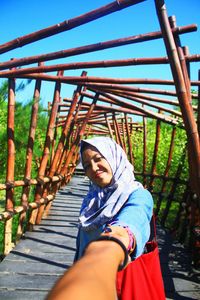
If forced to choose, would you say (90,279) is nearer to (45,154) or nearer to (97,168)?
(97,168)

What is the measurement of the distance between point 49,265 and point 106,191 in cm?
210

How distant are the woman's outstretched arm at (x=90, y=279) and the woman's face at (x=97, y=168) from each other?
855 millimetres

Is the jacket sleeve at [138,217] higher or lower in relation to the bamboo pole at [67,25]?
lower

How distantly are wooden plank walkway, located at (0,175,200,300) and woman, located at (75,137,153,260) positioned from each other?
1.33m

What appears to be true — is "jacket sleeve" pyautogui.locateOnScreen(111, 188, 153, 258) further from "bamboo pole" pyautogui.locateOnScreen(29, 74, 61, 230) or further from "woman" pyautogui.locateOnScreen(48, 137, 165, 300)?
"bamboo pole" pyautogui.locateOnScreen(29, 74, 61, 230)

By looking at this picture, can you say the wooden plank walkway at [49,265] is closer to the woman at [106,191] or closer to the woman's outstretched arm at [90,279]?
the woman at [106,191]

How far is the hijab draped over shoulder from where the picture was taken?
1.48 metres

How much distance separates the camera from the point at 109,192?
162 cm

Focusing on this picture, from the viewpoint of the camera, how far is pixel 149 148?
1316 cm

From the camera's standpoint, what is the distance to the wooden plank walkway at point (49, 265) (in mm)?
2820

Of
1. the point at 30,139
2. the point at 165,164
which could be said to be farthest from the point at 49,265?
the point at 165,164

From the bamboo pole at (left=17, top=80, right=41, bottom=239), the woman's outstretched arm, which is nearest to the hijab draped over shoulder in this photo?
the woman's outstretched arm

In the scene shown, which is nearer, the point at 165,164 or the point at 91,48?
the point at 91,48

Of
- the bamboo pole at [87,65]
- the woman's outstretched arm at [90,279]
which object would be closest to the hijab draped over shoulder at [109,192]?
the woman's outstretched arm at [90,279]
